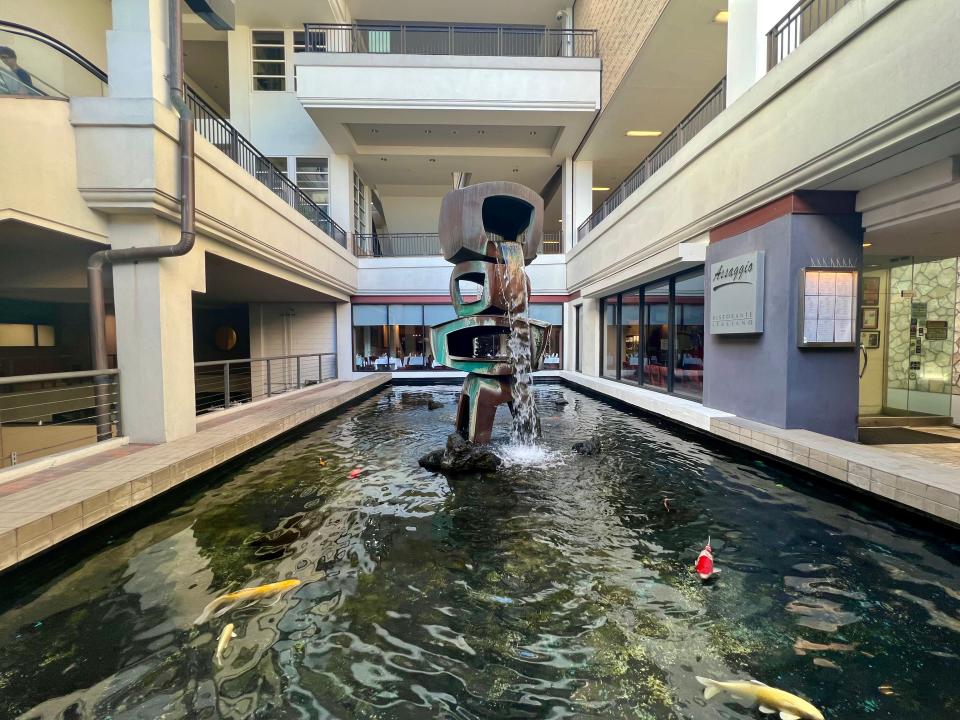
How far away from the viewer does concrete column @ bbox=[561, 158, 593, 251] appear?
669 inches

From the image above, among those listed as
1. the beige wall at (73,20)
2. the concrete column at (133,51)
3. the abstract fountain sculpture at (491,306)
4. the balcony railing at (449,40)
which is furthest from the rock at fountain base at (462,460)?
the balcony railing at (449,40)

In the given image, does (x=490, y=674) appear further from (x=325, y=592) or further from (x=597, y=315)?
(x=597, y=315)

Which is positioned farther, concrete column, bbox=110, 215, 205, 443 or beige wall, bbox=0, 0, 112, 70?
beige wall, bbox=0, 0, 112, 70

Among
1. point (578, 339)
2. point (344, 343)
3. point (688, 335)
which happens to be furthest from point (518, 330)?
point (344, 343)

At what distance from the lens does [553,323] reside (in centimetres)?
1805

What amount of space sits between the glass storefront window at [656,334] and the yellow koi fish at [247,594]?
9.56 m

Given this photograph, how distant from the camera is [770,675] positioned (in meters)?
2.25

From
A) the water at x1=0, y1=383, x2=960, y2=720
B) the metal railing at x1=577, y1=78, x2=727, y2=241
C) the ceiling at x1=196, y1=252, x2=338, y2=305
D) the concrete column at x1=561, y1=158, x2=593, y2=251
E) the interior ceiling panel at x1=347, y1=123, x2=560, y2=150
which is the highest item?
the interior ceiling panel at x1=347, y1=123, x2=560, y2=150

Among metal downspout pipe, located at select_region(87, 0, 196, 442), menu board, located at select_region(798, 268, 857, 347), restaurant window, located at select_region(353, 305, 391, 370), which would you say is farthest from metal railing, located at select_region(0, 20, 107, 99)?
restaurant window, located at select_region(353, 305, 391, 370)

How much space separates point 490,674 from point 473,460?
3.38m

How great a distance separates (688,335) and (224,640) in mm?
9730

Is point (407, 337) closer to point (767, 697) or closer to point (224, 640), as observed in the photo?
point (224, 640)

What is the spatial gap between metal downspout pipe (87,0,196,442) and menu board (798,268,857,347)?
823 centimetres

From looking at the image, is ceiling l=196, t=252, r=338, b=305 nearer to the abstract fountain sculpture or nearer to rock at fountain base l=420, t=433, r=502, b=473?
the abstract fountain sculpture
